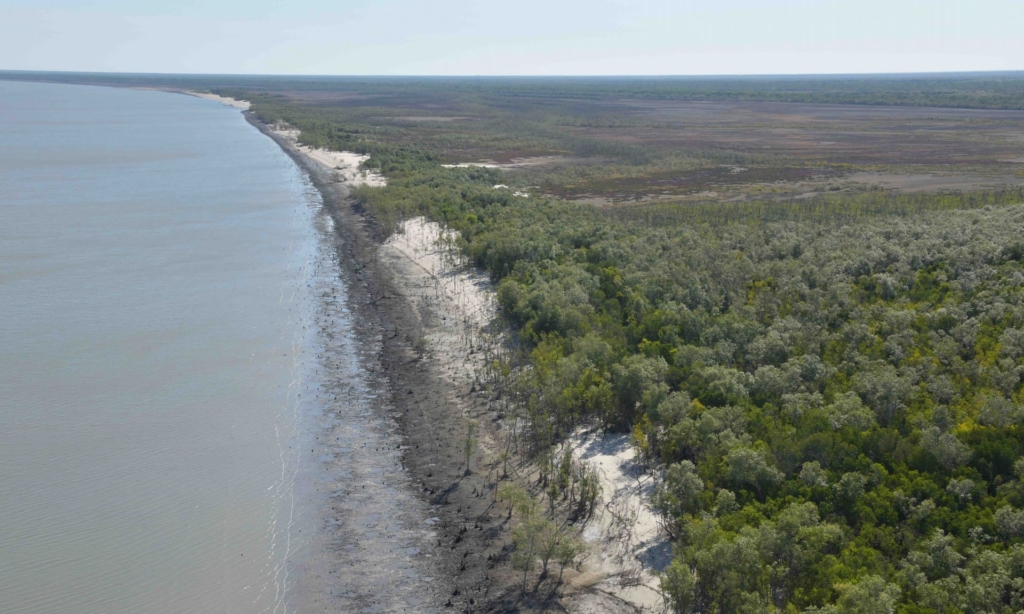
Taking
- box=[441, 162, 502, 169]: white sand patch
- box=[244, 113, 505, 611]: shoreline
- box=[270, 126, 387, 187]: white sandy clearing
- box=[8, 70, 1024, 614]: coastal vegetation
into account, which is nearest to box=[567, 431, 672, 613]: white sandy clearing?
box=[8, 70, 1024, 614]: coastal vegetation

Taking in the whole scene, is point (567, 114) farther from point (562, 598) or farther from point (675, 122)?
point (562, 598)

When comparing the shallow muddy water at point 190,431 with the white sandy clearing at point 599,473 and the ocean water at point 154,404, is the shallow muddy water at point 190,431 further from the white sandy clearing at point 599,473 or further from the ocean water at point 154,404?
the white sandy clearing at point 599,473

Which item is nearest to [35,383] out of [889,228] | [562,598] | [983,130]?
[562,598]

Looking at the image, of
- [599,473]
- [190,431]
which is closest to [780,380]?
[599,473]

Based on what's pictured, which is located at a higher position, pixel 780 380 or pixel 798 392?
pixel 780 380

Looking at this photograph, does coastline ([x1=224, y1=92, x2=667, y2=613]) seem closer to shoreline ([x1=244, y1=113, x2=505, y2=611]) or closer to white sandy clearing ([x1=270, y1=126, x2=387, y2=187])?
shoreline ([x1=244, y1=113, x2=505, y2=611])

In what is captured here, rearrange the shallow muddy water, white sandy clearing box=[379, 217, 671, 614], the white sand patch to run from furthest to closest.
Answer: the white sand patch, the shallow muddy water, white sandy clearing box=[379, 217, 671, 614]

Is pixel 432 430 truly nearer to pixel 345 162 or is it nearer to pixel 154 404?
pixel 154 404

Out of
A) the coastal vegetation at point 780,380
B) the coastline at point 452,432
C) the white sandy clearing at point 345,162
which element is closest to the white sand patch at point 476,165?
the white sandy clearing at point 345,162
